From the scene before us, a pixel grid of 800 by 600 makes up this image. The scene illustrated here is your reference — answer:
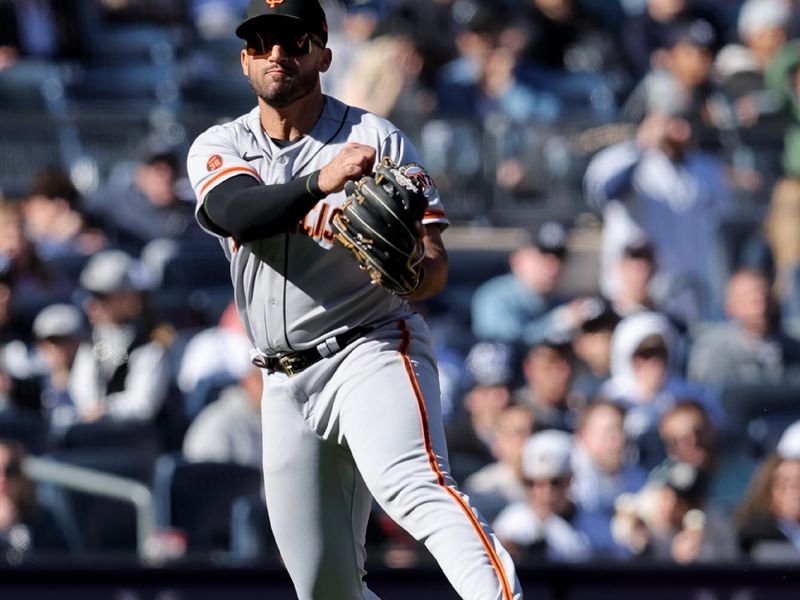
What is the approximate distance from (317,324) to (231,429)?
2.80m

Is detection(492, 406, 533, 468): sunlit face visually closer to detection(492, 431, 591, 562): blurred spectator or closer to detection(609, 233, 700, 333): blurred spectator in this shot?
detection(492, 431, 591, 562): blurred spectator

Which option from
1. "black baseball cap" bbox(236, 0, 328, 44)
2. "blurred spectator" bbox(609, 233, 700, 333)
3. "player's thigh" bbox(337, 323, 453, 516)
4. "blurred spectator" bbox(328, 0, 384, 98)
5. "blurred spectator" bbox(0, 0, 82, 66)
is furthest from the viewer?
"blurred spectator" bbox(0, 0, 82, 66)

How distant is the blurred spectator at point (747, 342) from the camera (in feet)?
22.1

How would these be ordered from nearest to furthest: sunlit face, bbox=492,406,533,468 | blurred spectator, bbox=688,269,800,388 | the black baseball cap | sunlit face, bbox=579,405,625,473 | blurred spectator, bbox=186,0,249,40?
the black baseball cap
sunlit face, bbox=492,406,533,468
sunlit face, bbox=579,405,625,473
blurred spectator, bbox=688,269,800,388
blurred spectator, bbox=186,0,249,40

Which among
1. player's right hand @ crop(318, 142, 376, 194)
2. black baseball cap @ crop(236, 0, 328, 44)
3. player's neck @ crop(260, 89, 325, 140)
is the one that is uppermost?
black baseball cap @ crop(236, 0, 328, 44)

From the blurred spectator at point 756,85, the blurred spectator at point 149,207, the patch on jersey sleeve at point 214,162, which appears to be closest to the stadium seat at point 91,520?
the blurred spectator at point 149,207

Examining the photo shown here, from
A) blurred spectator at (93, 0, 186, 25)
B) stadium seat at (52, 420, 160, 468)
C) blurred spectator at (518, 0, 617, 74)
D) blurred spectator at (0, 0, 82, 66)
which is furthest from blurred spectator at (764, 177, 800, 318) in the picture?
blurred spectator at (0, 0, 82, 66)

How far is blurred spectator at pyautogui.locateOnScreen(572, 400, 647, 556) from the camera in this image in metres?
6.09

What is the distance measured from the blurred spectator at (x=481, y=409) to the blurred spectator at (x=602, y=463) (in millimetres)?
378

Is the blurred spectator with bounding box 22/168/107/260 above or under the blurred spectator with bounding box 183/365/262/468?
above

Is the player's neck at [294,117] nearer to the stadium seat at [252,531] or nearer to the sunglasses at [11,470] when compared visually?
the stadium seat at [252,531]

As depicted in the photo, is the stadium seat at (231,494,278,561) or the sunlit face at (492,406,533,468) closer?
the stadium seat at (231,494,278,561)

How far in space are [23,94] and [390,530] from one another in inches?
144

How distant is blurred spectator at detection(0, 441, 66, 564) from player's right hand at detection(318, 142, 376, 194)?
3252 millimetres
